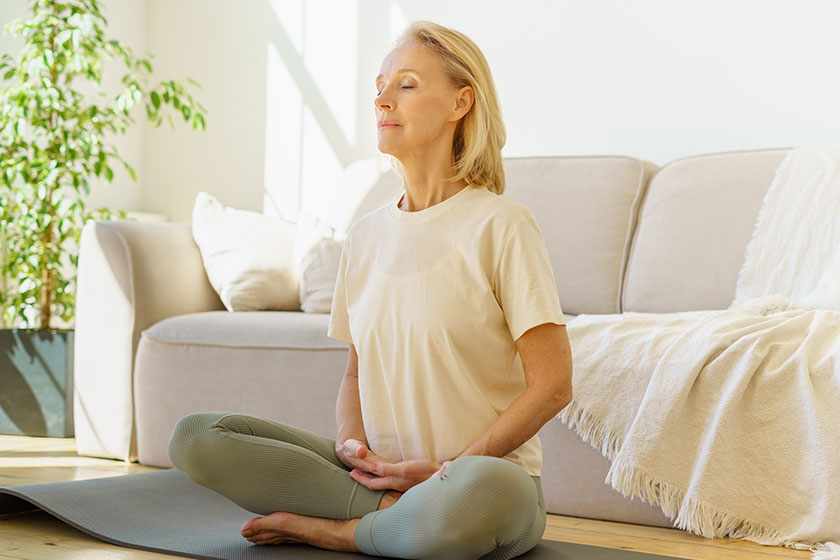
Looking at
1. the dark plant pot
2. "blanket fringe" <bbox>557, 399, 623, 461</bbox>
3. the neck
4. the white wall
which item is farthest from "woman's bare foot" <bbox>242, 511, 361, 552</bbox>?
the white wall

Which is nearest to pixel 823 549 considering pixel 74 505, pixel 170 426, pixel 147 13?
pixel 74 505

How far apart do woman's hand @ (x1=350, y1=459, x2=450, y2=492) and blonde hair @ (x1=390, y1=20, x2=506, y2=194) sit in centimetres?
45

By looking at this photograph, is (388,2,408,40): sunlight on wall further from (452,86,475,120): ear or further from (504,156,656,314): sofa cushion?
(452,86,475,120): ear

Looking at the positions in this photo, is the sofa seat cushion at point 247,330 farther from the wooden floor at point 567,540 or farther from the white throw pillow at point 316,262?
the wooden floor at point 567,540

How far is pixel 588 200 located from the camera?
2.84 meters

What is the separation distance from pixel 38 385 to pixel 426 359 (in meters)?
2.02

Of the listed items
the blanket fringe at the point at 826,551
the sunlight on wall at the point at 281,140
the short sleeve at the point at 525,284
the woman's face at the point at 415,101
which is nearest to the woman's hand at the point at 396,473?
the short sleeve at the point at 525,284

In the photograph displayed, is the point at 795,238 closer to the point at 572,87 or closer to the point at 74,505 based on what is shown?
the point at 572,87

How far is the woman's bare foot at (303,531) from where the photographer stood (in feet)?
5.04

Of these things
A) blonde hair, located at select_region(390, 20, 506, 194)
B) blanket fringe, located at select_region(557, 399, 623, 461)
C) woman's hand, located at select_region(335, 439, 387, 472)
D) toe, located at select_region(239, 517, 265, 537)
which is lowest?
Answer: toe, located at select_region(239, 517, 265, 537)

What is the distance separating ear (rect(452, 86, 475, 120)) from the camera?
1540 millimetres

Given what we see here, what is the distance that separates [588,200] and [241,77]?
174 cm

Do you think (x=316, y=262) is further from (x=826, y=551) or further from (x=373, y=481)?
(x=826, y=551)

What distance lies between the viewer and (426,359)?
4.88 ft
